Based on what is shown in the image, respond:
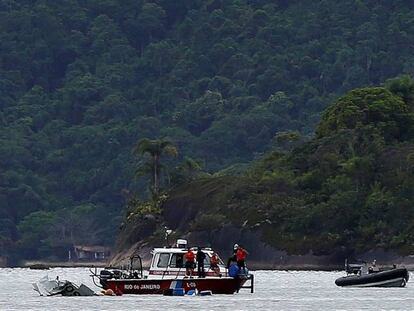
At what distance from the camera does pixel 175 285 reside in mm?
85688

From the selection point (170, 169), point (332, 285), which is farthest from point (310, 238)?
point (332, 285)

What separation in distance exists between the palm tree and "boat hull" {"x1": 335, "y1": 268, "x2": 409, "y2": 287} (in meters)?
88.9

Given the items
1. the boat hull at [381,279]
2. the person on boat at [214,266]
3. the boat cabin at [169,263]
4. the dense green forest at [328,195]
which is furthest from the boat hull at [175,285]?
the dense green forest at [328,195]

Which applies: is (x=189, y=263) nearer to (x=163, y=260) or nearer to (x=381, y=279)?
(x=163, y=260)

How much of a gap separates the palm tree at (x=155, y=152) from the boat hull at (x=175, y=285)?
101419 mm

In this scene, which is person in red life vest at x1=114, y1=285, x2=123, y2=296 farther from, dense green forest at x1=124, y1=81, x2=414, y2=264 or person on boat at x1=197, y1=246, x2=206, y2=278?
dense green forest at x1=124, y1=81, x2=414, y2=264

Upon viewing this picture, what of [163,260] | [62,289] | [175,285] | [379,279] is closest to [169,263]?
[163,260]

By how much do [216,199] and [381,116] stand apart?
66.0 feet

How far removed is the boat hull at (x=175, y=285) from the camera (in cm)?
8512

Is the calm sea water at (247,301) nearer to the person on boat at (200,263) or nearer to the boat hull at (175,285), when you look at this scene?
the boat hull at (175,285)

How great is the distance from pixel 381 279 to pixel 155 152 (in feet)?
304

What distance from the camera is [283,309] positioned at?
77.4 metres

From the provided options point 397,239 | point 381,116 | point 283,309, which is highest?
point 381,116

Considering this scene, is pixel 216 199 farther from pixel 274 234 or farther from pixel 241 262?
pixel 241 262
